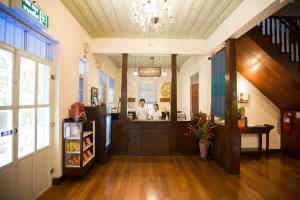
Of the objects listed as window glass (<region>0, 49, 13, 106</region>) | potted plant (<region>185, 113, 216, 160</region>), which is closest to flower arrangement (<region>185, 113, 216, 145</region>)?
potted plant (<region>185, 113, 216, 160</region>)

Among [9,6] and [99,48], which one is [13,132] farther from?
[99,48]

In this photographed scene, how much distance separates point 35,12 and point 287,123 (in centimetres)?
673

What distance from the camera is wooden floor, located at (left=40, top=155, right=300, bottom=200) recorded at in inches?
122

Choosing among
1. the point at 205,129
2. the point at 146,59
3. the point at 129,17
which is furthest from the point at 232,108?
the point at 146,59

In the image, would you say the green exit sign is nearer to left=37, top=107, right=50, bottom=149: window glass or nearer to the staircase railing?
left=37, top=107, right=50, bottom=149: window glass

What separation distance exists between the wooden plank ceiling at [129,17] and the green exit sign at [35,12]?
0.85m

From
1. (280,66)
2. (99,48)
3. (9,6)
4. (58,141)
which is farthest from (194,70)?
(9,6)

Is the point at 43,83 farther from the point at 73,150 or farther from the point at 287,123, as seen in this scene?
the point at 287,123

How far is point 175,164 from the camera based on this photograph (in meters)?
4.69

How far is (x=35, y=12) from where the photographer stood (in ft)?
8.64

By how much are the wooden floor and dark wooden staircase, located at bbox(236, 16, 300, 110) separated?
6.98 feet

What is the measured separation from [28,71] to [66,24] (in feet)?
4.97

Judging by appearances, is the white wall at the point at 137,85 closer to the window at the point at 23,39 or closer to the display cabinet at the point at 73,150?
the display cabinet at the point at 73,150

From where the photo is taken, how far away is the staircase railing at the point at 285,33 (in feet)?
14.0
